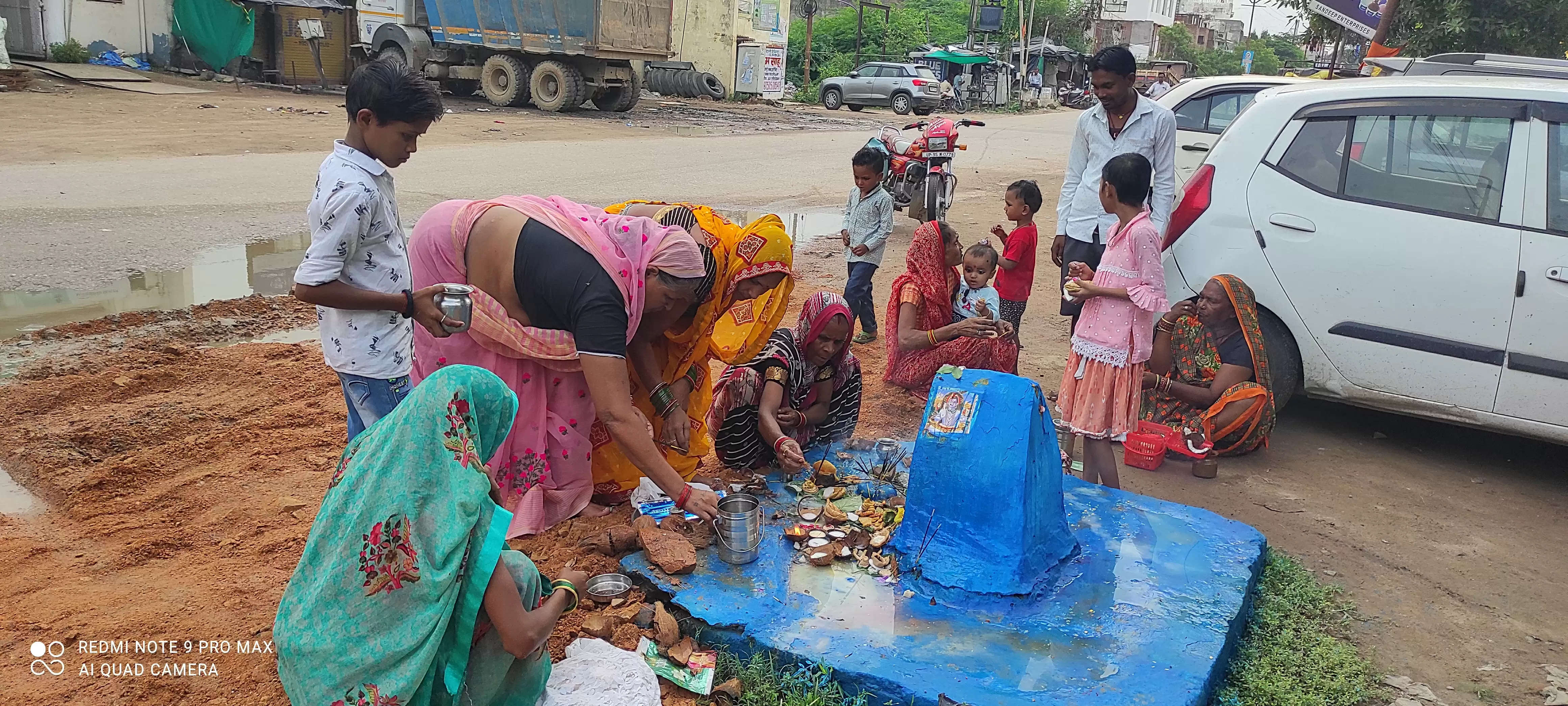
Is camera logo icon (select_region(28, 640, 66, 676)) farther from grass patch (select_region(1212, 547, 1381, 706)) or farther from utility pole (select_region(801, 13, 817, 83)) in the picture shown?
utility pole (select_region(801, 13, 817, 83))

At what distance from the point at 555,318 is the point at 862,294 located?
3359mm

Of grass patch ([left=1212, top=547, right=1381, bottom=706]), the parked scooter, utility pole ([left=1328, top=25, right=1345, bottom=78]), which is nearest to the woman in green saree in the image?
grass patch ([left=1212, top=547, right=1381, bottom=706])

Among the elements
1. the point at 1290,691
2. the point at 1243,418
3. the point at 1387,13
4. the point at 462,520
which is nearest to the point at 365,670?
the point at 462,520

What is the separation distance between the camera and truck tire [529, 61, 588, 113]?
67.9ft

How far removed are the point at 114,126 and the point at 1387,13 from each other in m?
14.7

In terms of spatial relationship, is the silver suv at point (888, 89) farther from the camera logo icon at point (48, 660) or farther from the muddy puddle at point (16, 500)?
the camera logo icon at point (48, 660)

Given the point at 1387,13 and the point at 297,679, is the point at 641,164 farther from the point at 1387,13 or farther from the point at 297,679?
the point at 297,679

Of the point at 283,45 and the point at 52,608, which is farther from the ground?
the point at 283,45

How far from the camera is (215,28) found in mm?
20281

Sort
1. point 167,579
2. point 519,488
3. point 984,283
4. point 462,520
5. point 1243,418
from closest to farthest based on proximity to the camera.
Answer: point 462,520
point 167,579
point 519,488
point 1243,418
point 984,283

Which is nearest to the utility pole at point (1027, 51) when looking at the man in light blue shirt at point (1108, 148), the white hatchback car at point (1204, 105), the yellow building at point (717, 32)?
the yellow building at point (717, 32)

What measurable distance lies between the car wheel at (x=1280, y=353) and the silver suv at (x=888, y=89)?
82.4 ft

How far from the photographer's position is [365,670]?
1.98m

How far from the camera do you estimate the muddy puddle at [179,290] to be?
17.6 feet
